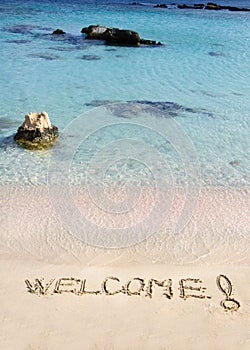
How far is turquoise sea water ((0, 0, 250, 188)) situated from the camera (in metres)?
8.78

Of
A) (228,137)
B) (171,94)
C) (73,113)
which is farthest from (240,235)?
(171,94)

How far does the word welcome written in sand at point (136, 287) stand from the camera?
5.11 m

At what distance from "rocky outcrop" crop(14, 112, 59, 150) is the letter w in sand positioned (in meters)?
4.42

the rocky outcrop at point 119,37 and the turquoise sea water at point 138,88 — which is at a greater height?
the rocky outcrop at point 119,37

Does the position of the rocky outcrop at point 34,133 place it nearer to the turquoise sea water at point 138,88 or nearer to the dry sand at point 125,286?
the turquoise sea water at point 138,88

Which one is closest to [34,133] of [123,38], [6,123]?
[6,123]

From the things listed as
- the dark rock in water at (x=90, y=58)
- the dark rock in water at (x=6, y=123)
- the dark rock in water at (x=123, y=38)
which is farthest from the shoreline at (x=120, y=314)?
the dark rock in water at (x=123, y=38)

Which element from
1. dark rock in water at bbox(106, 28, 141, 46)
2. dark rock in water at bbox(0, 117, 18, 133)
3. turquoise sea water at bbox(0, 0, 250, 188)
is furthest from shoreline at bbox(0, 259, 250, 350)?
dark rock in water at bbox(106, 28, 141, 46)

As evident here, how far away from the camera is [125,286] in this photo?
5.28 m

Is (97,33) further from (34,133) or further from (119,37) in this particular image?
(34,133)

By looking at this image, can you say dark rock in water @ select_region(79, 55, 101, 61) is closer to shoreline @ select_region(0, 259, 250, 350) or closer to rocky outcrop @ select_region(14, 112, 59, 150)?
rocky outcrop @ select_region(14, 112, 59, 150)

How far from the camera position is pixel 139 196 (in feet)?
24.6

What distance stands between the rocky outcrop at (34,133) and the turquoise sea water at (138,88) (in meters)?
0.24

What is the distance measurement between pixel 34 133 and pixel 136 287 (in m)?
5.13
